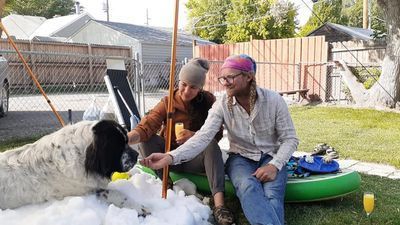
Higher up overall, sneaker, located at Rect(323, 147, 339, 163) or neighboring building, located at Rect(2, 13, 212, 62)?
neighboring building, located at Rect(2, 13, 212, 62)

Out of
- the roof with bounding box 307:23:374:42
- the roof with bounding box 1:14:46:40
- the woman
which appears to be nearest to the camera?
the woman

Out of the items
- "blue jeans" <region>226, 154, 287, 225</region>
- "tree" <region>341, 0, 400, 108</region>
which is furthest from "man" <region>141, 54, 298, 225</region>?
"tree" <region>341, 0, 400, 108</region>

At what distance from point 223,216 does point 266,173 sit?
45 cm

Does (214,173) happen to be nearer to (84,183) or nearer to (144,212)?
(144,212)

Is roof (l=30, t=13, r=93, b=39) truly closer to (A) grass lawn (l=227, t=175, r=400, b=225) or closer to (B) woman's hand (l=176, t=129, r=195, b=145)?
(B) woman's hand (l=176, t=129, r=195, b=145)

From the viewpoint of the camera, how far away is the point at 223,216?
2.91 metres

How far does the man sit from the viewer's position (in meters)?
2.93

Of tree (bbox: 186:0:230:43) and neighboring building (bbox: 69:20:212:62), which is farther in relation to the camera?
tree (bbox: 186:0:230:43)

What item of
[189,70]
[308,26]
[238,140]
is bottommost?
[238,140]

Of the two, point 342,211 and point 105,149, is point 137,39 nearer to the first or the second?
point 342,211

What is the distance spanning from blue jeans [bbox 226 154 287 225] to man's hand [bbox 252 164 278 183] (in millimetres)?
28

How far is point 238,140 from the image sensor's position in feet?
10.9

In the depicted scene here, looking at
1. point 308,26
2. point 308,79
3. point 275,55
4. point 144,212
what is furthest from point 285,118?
point 308,26

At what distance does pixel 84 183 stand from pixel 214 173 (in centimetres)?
101
